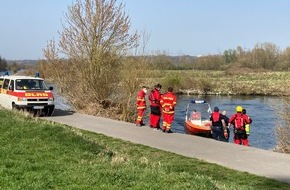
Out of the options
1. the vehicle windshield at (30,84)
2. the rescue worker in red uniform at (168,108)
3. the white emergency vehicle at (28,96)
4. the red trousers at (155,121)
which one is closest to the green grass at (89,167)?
the rescue worker in red uniform at (168,108)

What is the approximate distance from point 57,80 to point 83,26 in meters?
3.85

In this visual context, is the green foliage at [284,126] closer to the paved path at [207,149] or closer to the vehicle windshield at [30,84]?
the paved path at [207,149]

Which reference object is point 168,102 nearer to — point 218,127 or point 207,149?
point 218,127

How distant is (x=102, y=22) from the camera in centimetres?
2405

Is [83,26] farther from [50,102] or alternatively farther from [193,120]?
[193,120]

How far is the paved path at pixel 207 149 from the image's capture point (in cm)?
1026

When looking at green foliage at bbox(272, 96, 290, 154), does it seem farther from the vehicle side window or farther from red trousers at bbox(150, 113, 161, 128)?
the vehicle side window

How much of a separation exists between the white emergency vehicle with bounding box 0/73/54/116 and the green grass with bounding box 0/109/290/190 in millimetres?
6447

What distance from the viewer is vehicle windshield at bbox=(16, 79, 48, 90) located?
66.8ft

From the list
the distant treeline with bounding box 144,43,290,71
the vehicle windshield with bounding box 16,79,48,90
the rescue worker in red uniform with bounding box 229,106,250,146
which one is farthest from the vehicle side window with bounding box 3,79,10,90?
the distant treeline with bounding box 144,43,290,71

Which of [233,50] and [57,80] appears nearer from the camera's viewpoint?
[57,80]

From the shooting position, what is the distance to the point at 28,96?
19.5 m

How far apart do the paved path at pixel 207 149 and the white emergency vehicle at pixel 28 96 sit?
2.18 m

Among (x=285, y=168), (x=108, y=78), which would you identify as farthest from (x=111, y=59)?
(x=285, y=168)
